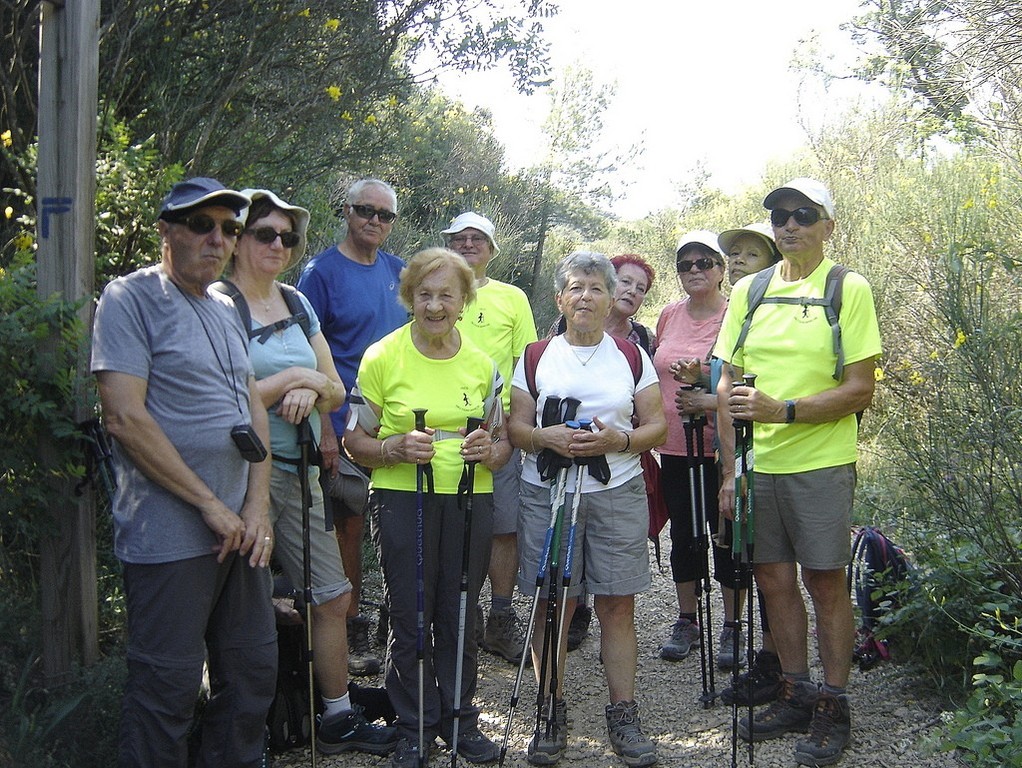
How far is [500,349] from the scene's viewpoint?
5.42 meters

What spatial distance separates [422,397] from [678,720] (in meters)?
1.95

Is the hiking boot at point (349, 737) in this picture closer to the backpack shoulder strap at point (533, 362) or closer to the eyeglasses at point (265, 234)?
the backpack shoulder strap at point (533, 362)

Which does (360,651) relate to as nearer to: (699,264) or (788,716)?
(788,716)

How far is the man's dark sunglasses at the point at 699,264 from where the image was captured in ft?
17.1

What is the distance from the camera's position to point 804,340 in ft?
13.5

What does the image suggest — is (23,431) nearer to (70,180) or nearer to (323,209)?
(70,180)

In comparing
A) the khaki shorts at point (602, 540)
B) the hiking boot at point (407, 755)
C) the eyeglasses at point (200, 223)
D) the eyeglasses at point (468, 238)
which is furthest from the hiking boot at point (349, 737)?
the eyeglasses at point (468, 238)

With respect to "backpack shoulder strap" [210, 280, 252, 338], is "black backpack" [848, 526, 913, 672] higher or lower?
lower

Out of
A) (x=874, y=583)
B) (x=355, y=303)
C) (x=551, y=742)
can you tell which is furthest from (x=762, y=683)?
(x=355, y=303)

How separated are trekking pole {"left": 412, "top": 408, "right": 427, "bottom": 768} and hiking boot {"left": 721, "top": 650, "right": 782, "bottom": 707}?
1542 mm

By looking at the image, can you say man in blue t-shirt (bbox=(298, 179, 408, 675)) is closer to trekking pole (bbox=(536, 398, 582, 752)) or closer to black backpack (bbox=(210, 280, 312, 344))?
black backpack (bbox=(210, 280, 312, 344))

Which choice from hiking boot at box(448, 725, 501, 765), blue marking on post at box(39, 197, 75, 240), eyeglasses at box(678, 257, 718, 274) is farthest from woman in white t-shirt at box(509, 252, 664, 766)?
blue marking on post at box(39, 197, 75, 240)

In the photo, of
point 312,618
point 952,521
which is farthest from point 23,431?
point 952,521

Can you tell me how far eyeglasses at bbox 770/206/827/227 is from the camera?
416 cm
